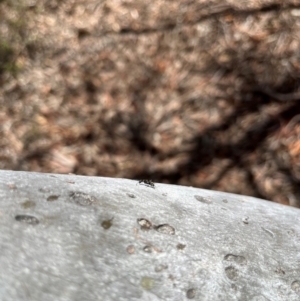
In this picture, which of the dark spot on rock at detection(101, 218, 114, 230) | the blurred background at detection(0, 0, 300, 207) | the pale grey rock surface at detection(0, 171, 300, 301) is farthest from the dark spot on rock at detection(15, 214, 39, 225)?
the blurred background at detection(0, 0, 300, 207)

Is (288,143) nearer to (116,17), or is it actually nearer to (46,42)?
(116,17)

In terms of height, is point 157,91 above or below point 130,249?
below

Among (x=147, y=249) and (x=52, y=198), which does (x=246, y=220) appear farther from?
(x=52, y=198)

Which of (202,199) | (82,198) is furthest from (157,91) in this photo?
(82,198)

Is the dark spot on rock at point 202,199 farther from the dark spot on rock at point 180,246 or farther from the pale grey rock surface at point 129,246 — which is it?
the dark spot on rock at point 180,246

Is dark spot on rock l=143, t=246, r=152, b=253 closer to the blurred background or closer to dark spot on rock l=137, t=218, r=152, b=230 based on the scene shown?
dark spot on rock l=137, t=218, r=152, b=230

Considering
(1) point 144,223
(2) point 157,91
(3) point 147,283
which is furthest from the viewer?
(2) point 157,91

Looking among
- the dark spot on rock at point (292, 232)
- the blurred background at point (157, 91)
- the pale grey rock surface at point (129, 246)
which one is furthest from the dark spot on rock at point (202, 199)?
the blurred background at point (157, 91)
